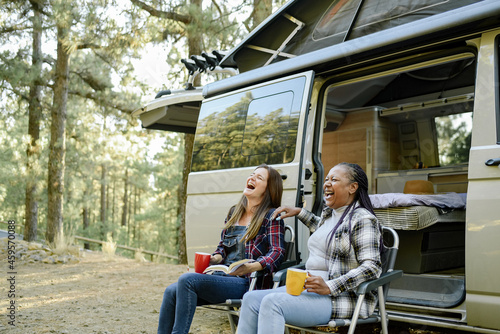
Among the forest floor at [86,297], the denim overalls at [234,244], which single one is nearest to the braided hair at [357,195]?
the denim overalls at [234,244]

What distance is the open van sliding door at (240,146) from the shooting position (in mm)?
4168

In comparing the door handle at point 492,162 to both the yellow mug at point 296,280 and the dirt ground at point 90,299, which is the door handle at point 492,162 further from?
the dirt ground at point 90,299

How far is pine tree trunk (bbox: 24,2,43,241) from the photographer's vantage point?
13047 millimetres

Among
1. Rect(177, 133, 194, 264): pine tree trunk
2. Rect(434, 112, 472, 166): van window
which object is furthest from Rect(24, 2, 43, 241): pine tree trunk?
Rect(434, 112, 472, 166): van window

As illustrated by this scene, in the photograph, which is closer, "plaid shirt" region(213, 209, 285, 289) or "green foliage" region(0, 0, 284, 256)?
"plaid shirt" region(213, 209, 285, 289)

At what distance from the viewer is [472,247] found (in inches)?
119

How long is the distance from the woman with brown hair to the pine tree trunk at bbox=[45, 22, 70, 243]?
960cm

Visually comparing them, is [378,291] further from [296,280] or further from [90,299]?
[90,299]

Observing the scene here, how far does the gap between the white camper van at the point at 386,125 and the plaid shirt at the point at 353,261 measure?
24.7 inches

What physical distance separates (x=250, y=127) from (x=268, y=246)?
4.46 ft

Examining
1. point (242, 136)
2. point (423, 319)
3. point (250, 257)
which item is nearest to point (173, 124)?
point (242, 136)

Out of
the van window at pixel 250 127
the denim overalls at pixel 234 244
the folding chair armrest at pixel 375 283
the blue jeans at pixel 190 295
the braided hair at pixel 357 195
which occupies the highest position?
the van window at pixel 250 127

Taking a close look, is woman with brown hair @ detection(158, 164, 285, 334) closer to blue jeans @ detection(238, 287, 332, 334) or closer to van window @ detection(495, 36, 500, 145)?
blue jeans @ detection(238, 287, 332, 334)

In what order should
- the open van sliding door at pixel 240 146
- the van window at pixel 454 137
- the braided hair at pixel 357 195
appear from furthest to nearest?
the van window at pixel 454 137 < the open van sliding door at pixel 240 146 < the braided hair at pixel 357 195
